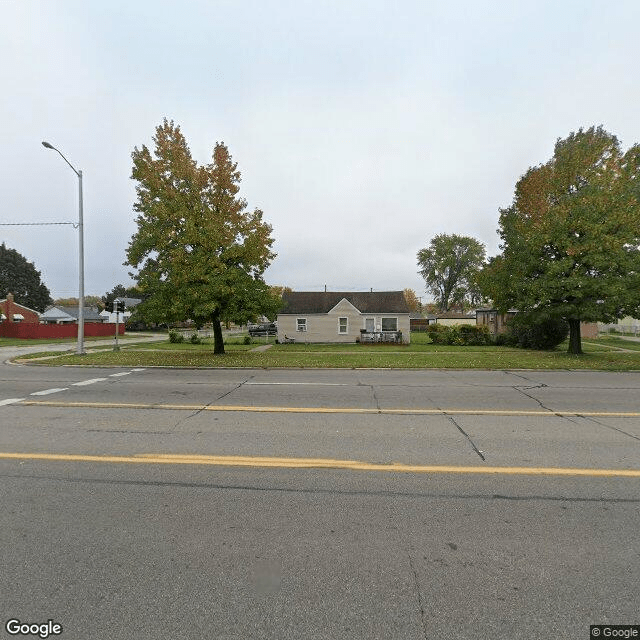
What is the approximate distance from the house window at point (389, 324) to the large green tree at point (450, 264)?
45.4m

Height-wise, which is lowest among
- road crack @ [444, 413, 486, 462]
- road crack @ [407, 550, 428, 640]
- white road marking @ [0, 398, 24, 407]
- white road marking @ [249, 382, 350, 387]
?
white road marking @ [249, 382, 350, 387]

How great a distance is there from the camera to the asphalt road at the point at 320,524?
2340 millimetres

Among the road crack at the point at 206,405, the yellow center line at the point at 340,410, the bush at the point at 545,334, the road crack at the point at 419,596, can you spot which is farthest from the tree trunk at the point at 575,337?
the road crack at the point at 419,596

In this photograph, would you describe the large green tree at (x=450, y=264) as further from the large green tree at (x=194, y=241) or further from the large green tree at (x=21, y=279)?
the large green tree at (x=21, y=279)

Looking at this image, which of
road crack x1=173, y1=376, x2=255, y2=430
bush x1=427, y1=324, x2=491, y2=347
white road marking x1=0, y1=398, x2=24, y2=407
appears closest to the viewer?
road crack x1=173, y1=376, x2=255, y2=430

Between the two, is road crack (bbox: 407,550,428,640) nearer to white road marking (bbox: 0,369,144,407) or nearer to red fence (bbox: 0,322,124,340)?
white road marking (bbox: 0,369,144,407)

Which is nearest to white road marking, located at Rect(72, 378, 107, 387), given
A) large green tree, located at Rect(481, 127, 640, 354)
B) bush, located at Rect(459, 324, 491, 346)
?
large green tree, located at Rect(481, 127, 640, 354)

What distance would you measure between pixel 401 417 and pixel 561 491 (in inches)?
127

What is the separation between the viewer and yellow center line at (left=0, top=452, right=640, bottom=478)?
443 centimetres

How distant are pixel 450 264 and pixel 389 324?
4759 centimetres

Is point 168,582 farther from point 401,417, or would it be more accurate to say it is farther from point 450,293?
point 450,293

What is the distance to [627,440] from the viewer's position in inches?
221

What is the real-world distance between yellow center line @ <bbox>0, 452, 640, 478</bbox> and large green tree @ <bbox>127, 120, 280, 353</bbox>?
11.8m

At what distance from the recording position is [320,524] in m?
3.33
